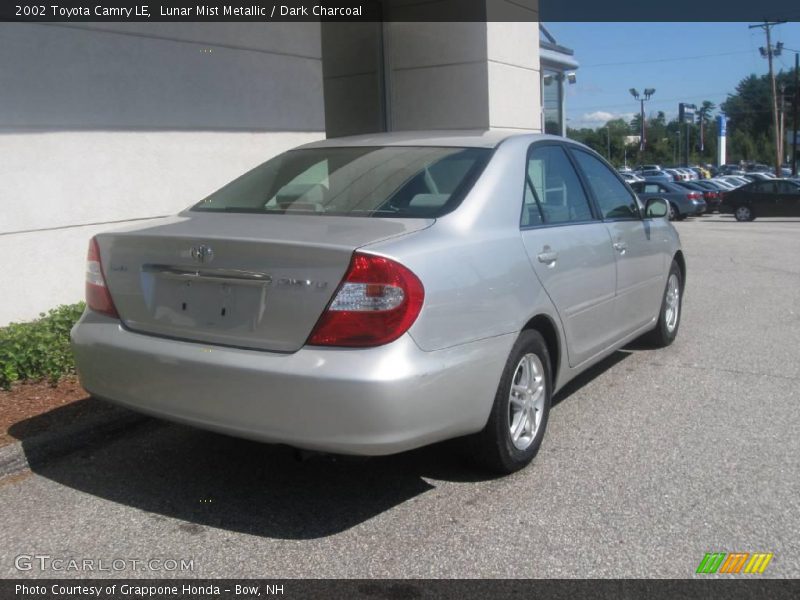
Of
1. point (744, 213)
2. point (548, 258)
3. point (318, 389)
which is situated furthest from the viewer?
point (744, 213)

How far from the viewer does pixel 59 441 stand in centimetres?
454

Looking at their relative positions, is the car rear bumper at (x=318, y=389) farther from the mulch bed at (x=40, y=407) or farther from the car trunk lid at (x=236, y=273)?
the mulch bed at (x=40, y=407)

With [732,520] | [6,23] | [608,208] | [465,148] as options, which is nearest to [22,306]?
[6,23]

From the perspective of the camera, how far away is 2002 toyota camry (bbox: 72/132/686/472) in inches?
133

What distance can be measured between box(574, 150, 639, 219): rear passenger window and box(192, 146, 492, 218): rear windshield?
4.13ft

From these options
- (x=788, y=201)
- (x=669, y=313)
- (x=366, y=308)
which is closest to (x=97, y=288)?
(x=366, y=308)

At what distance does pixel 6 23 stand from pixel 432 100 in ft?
19.9

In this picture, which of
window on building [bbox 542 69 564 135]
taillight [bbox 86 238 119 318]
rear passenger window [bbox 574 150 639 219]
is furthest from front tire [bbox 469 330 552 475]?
window on building [bbox 542 69 564 135]

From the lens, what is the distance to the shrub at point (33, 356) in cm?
518

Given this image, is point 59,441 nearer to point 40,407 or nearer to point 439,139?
point 40,407

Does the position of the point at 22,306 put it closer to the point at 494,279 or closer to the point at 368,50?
the point at 494,279

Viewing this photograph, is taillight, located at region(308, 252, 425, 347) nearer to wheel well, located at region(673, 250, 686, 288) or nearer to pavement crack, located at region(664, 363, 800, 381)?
pavement crack, located at region(664, 363, 800, 381)

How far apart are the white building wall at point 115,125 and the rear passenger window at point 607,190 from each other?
3.97 metres

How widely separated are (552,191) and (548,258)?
637 millimetres
